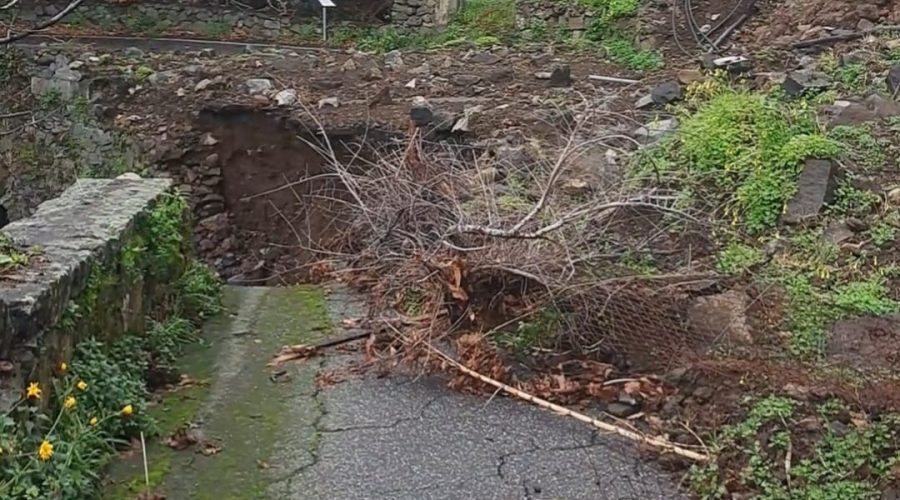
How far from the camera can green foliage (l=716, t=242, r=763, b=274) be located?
4816mm

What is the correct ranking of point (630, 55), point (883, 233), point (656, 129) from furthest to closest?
point (630, 55) < point (656, 129) < point (883, 233)

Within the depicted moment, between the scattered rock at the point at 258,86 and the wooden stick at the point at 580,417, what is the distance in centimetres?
573

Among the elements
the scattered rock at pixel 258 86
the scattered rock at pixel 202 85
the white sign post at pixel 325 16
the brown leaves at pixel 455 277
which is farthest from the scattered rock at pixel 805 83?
the white sign post at pixel 325 16

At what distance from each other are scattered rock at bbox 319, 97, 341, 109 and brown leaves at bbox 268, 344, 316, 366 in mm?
4766

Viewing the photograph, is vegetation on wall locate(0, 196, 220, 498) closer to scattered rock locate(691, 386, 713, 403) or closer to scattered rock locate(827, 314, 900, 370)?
scattered rock locate(691, 386, 713, 403)

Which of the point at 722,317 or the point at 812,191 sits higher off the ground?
the point at 812,191

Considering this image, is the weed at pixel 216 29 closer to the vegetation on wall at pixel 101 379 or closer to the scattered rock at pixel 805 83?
the scattered rock at pixel 805 83

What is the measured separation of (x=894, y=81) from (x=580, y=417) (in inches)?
162

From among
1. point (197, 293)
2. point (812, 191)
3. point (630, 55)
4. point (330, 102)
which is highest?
point (812, 191)

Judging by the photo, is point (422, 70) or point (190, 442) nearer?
point (190, 442)

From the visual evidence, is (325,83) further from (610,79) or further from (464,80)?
(610,79)

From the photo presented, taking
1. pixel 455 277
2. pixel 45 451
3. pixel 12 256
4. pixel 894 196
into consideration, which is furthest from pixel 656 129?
pixel 45 451

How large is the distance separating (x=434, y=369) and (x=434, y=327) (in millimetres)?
199

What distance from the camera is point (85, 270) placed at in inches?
141
